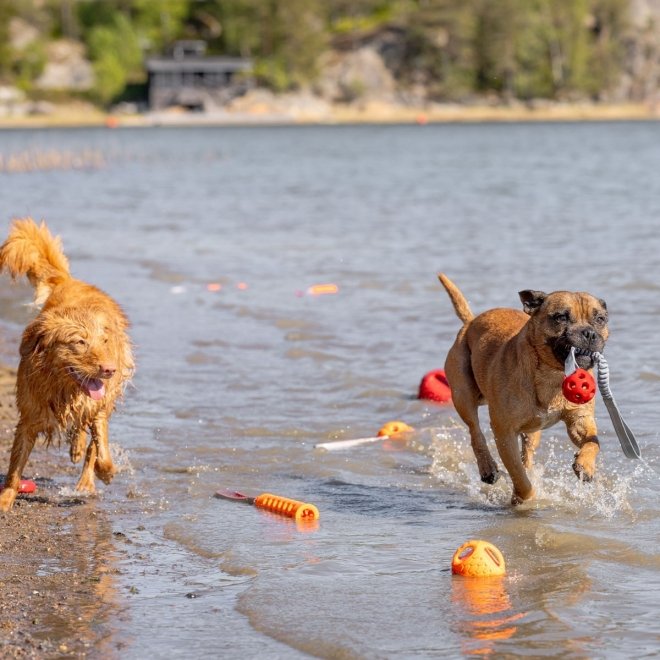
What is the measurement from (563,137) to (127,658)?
73.4 m

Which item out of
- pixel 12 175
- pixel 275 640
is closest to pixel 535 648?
pixel 275 640

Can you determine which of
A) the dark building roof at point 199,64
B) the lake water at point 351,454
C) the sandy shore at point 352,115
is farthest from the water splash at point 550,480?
the dark building roof at point 199,64

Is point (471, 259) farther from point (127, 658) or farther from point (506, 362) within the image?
point (127, 658)

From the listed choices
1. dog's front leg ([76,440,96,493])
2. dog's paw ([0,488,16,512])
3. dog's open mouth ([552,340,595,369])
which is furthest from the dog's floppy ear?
dog's paw ([0,488,16,512])

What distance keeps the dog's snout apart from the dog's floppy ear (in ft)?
8.26

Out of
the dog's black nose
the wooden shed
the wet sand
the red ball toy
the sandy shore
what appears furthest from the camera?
the wooden shed

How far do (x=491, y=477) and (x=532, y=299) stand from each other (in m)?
1.37

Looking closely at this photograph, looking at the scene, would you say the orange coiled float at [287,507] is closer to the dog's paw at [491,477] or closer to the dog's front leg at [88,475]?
the dog's front leg at [88,475]

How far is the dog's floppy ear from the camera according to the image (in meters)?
7.14

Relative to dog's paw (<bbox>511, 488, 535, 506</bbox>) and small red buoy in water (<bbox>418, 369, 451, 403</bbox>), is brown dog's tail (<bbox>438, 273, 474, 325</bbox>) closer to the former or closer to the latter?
dog's paw (<bbox>511, 488, 535, 506</bbox>)

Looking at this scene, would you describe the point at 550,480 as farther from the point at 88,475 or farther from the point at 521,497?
the point at 88,475

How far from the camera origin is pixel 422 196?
112ft

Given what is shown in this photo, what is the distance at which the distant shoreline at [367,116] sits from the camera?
115188 millimetres

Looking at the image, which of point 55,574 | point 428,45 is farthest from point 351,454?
A: point 428,45
